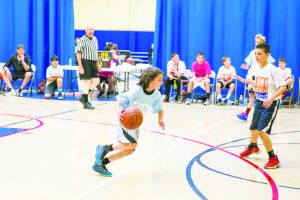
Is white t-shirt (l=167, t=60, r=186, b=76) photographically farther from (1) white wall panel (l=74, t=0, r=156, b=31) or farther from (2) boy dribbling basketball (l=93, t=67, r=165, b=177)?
(1) white wall panel (l=74, t=0, r=156, b=31)

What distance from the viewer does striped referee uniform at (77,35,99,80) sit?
975 centimetres

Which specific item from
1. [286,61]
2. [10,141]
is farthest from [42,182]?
[286,61]

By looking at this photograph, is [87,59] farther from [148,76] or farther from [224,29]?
[148,76]

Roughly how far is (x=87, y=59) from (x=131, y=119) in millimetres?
5710

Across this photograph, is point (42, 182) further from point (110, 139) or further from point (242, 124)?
point (242, 124)

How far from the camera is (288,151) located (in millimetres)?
6176

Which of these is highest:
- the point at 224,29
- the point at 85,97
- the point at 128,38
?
the point at 224,29

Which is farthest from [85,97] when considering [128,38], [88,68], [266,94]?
[128,38]

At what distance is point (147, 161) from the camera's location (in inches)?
210

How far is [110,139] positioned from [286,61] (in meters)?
7.22

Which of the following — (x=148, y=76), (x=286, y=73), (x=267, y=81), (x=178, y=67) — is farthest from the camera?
(x=178, y=67)

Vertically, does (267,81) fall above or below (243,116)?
above

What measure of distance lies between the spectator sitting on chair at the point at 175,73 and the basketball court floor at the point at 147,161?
3.15 m

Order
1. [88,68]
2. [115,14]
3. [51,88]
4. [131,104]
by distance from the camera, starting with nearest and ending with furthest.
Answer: [131,104] → [88,68] → [51,88] → [115,14]
